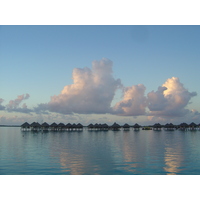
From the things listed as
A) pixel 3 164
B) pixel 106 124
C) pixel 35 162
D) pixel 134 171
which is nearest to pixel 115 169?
pixel 134 171

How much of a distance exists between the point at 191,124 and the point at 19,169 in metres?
106

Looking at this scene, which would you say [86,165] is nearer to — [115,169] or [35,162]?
[115,169]

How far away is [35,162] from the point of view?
18578 mm

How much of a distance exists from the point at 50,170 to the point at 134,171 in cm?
642

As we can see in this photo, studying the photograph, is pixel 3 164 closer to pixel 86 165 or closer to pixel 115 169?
pixel 86 165

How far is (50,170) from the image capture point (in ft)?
51.6

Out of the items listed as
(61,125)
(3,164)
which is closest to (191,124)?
(61,125)

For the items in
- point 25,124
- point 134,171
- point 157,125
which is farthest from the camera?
point 157,125

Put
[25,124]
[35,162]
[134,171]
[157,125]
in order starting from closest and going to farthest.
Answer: [134,171]
[35,162]
[25,124]
[157,125]

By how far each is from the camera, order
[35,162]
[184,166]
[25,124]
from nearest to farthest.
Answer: [184,166] → [35,162] → [25,124]

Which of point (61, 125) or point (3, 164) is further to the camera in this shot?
point (61, 125)

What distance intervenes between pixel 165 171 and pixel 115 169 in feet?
12.5

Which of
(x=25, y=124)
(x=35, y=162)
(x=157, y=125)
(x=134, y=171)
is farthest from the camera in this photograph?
(x=157, y=125)

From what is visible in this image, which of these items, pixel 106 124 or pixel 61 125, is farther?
pixel 106 124
